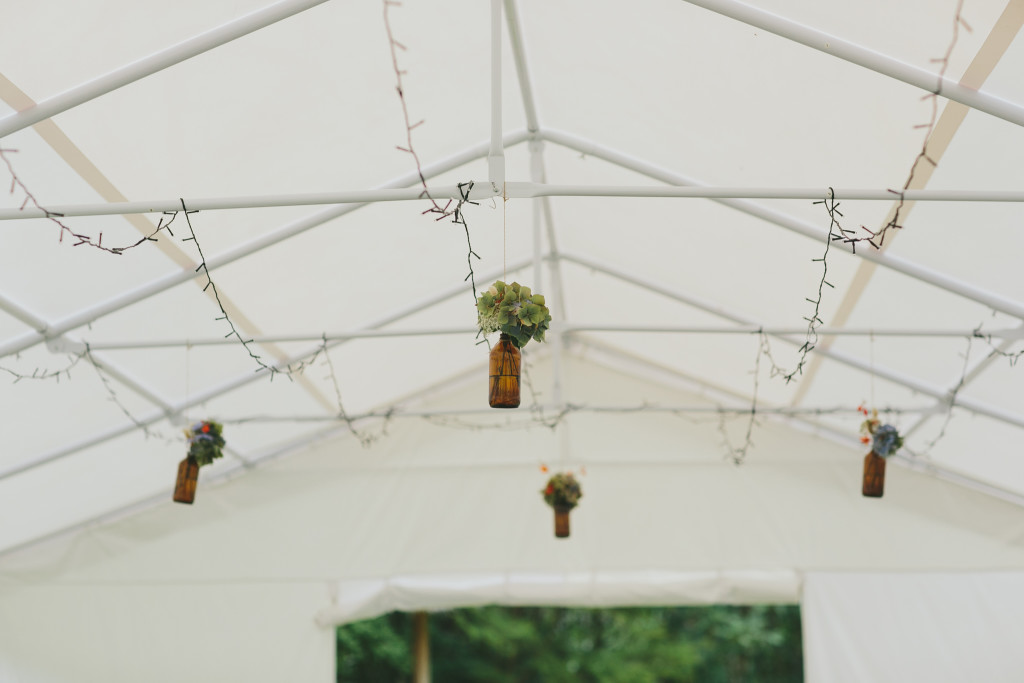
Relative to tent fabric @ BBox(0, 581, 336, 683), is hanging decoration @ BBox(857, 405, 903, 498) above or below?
above

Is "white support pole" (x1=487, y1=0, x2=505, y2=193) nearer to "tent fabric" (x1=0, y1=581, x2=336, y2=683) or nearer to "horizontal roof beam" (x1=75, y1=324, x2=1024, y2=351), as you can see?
"horizontal roof beam" (x1=75, y1=324, x2=1024, y2=351)

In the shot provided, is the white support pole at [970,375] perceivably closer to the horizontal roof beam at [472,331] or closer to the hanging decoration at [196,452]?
the horizontal roof beam at [472,331]

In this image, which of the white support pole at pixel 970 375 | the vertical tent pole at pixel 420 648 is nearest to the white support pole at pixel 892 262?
the white support pole at pixel 970 375

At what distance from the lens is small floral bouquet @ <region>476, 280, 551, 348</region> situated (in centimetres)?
377

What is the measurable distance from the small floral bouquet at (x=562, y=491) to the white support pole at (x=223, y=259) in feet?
8.48

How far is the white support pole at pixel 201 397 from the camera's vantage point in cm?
646

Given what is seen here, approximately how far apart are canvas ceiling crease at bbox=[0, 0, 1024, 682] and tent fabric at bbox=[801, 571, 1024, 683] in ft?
0.11

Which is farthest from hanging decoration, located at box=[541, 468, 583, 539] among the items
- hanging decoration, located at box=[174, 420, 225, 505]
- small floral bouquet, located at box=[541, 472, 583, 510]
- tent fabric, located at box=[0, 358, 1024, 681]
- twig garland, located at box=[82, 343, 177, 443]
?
twig garland, located at box=[82, 343, 177, 443]

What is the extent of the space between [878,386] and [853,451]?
1.62 meters

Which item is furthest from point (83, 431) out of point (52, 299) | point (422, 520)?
point (422, 520)

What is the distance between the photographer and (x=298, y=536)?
857 centimetres

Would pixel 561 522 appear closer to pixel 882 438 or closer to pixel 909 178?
pixel 882 438

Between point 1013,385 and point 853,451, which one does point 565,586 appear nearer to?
point 853,451

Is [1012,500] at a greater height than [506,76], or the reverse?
[506,76]
